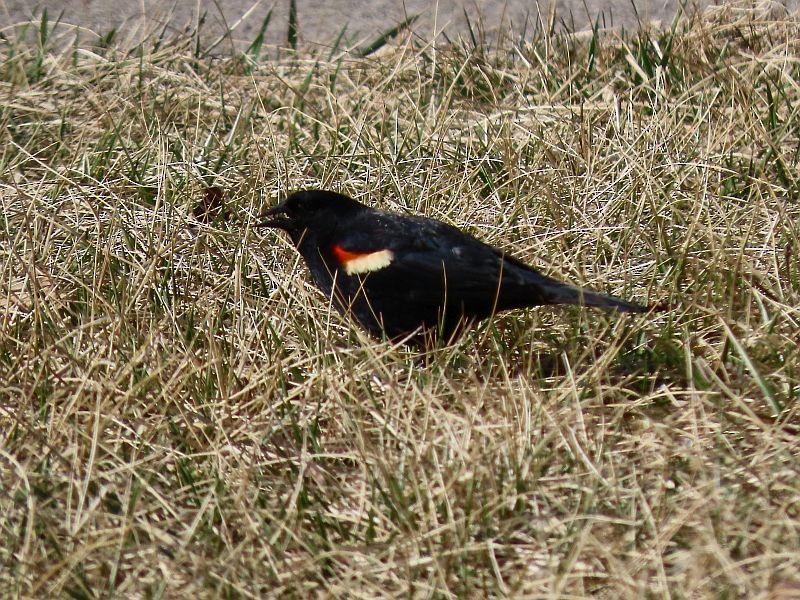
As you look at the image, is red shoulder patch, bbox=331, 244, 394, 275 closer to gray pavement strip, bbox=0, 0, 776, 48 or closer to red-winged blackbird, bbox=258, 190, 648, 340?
red-winged blackbird, bbox=258, 190, 648, 340

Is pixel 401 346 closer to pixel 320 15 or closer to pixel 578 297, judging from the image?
pixel 578 297

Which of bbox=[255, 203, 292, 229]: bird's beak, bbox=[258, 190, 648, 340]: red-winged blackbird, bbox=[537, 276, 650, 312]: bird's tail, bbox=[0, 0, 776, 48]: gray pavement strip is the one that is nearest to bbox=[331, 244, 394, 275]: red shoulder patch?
bbox=[258, 190, 648, 340]: red-winged blackbird

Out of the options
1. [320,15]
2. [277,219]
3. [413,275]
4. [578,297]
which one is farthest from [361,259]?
[320,15]

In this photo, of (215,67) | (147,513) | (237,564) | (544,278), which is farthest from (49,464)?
(215,67)

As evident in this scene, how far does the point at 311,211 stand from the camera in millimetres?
3604

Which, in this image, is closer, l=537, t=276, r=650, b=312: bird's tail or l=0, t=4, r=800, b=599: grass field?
l=0, t=4, r=800, b=599: grass field

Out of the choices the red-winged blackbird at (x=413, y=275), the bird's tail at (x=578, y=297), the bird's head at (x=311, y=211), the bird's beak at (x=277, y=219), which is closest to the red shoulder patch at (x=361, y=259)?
the red-winged blackbird at (x=413, y=275)

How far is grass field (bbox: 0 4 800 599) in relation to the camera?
7.87 ft

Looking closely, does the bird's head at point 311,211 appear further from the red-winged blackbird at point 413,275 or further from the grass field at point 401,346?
the grass field at point 401,346

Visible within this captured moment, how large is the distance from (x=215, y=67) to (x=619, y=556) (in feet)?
11.1

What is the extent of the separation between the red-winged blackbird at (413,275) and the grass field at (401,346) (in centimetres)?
10

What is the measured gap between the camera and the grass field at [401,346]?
240cm

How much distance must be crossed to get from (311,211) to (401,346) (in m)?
0.49

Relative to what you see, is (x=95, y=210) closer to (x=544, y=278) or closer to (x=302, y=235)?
(x=302, y=235)
